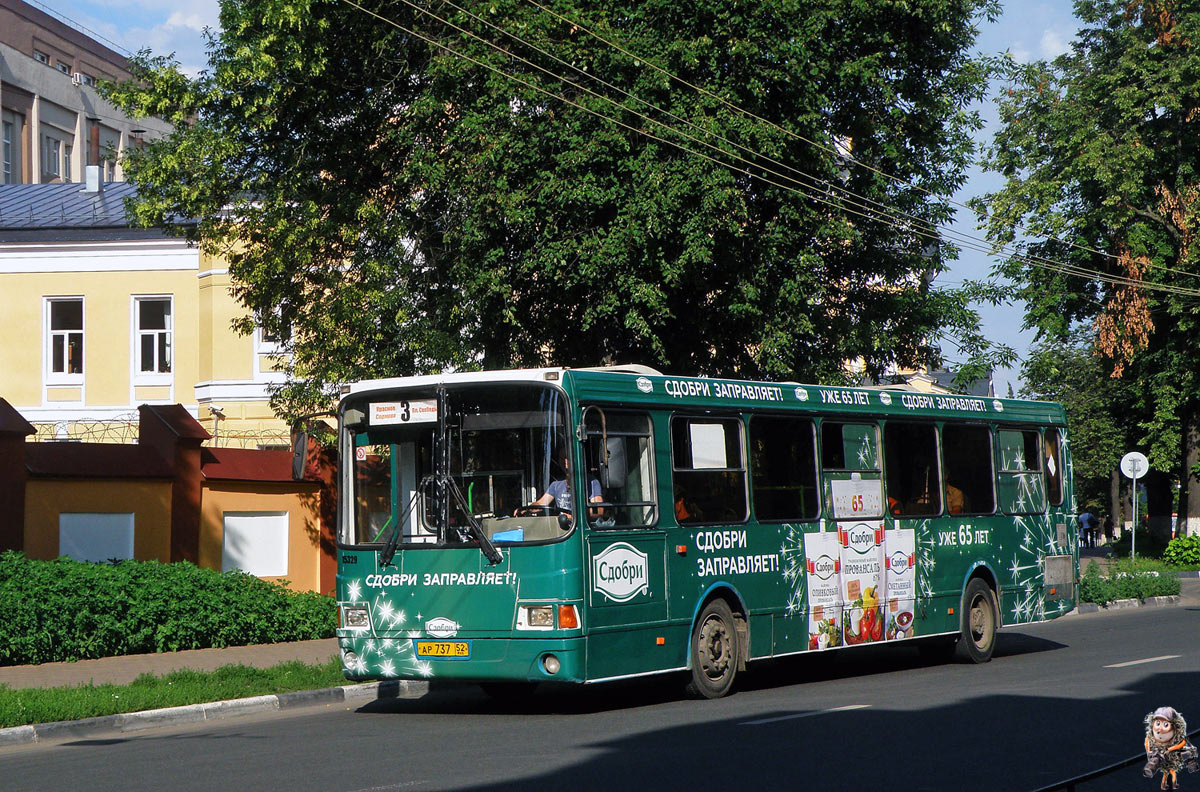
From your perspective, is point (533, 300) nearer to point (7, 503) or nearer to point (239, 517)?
point (239, 517)

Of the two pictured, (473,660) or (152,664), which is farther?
(152,664)

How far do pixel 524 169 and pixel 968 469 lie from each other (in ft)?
24.0

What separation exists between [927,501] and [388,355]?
7965mm

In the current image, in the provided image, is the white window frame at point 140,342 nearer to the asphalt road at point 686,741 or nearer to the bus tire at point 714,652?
the asphalt road at point 686,741

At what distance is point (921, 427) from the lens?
16672mm

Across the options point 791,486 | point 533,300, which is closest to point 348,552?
point 791,486

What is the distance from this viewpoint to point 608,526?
1241cm

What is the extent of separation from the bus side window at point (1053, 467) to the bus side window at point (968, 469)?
1.56 meters

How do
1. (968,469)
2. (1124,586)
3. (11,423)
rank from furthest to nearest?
(1124,586) → (11,423) → (968,469)

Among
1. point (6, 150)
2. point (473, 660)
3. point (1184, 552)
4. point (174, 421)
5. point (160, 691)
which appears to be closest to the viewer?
point (473, 660)

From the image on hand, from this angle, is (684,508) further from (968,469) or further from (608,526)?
(968,469)

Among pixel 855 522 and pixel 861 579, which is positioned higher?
pixel 855 522

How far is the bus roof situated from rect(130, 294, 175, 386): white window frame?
24.8 metres

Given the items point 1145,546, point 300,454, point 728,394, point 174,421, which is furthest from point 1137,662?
point 1145,546
